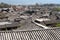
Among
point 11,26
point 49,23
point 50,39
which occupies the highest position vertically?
point 50,39

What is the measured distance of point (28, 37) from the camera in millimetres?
4629

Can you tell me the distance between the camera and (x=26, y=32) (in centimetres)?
482

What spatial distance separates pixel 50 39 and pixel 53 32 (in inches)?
14.9

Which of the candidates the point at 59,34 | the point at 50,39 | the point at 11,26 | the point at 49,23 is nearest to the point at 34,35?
the point at 50,39

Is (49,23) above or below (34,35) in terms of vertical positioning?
Answer: below

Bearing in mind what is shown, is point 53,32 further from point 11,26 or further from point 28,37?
point 11,26

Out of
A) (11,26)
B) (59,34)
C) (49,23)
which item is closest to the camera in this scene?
(59,34)

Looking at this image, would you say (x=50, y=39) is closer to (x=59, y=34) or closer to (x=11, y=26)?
(x=59, y=34)

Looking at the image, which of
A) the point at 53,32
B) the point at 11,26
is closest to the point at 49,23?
the point at 11,26

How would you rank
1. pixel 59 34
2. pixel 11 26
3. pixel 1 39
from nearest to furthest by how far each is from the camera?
pixel 1 39, pixel 59 34, pixel 11 26

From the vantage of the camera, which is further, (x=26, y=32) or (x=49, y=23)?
(x=49, y=23)

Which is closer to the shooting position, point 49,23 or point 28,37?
point 28,37

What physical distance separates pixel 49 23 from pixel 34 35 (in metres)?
12.9

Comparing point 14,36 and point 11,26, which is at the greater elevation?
point 14,36
